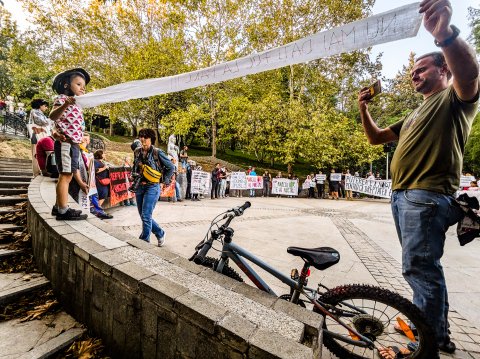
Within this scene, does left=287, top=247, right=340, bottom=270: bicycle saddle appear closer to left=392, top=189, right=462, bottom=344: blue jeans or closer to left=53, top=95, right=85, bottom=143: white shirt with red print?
left=392, top=189, right=462, bottom=344: blue jeans

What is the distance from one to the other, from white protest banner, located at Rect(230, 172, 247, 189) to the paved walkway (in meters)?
7.69

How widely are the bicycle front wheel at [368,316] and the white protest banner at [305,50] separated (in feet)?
6.92

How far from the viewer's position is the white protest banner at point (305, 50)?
208 centimetres

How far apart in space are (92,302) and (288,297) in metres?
1.61

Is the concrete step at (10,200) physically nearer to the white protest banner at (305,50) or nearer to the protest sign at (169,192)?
the white protest banner at (305,50)

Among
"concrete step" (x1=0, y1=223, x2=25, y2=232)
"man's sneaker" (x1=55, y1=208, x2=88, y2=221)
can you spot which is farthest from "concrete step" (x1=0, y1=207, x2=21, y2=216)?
"man's sneaker" (x1=55, y1=208, x2=88, y2=221)

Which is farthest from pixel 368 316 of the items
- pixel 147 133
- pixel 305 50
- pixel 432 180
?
pixel 147 133

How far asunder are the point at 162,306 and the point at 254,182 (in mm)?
14779

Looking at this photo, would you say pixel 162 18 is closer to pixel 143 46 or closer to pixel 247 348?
pixel 143 46

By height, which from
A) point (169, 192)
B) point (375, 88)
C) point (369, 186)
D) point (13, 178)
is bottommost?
point (169, 192)

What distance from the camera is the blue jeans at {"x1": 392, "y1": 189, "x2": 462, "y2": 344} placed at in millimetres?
1821

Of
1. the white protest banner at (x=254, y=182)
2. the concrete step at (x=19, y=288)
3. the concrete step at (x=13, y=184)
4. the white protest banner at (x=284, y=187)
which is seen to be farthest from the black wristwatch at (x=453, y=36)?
the white protest banner at (x=284, y=187)

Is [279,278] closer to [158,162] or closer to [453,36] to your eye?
[453,36]

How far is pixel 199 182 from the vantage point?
39.1ft
